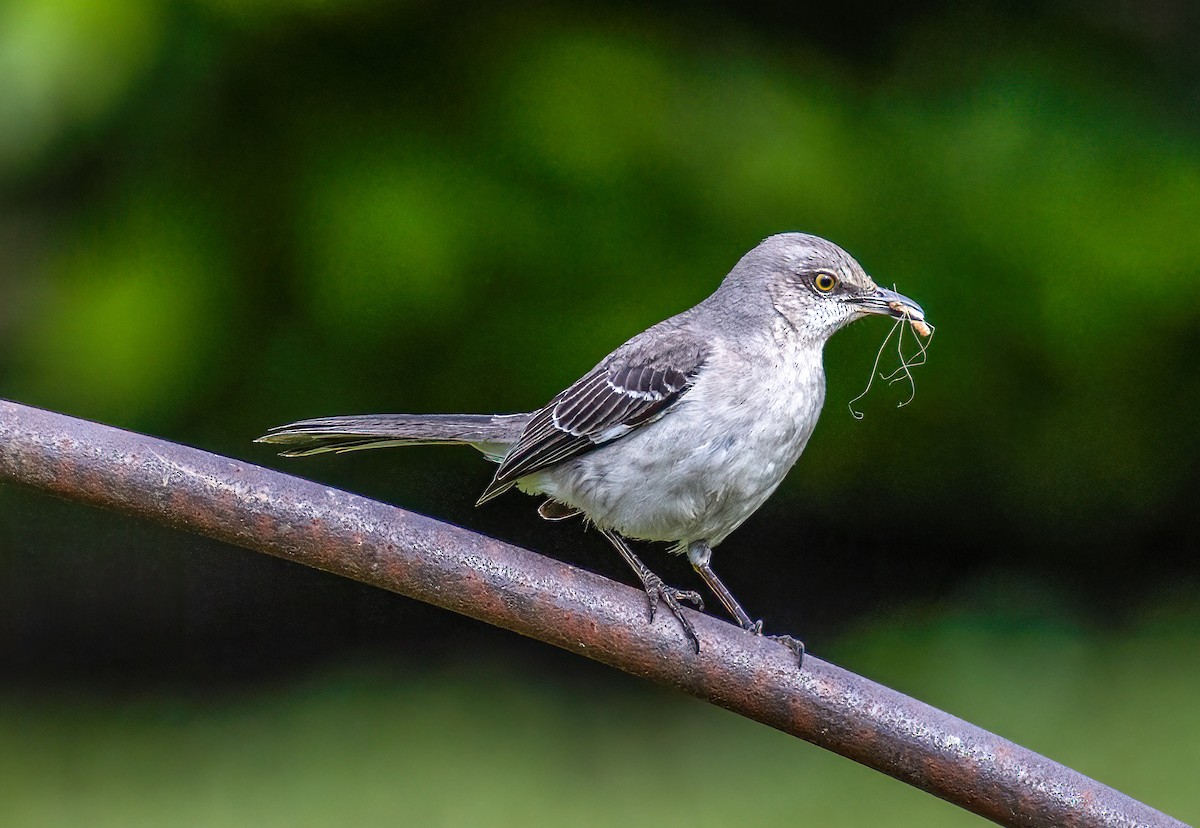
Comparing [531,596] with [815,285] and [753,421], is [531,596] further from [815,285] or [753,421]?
[815,285]

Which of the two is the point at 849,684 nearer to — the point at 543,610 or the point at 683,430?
the point at 543,610

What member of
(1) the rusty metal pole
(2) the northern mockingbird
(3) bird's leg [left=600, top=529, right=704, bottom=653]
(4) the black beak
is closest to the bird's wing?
(2) the northern mockingbird

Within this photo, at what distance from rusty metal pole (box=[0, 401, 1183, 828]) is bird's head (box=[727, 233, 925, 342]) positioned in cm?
Result: 93

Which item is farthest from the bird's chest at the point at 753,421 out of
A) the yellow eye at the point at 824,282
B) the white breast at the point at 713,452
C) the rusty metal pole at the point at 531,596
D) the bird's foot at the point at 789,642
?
the rusty metal pole at the point at 531,596

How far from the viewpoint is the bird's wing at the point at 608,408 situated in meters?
2.72

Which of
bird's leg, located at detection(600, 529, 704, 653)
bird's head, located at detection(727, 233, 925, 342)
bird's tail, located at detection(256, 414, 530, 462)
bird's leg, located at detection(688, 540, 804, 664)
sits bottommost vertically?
bird's leg, located at detection(688, 540, 804, 664)

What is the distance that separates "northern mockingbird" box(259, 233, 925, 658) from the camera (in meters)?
2.59

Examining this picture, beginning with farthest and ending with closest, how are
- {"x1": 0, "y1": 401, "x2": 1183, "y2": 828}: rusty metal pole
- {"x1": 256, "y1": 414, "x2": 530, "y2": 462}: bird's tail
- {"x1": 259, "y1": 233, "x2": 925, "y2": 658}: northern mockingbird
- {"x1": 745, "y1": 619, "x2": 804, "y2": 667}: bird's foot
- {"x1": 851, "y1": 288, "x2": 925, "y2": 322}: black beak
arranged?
{"x1": 259, "y1": 233, "x2": 925, "y2": 658}: northern mockingbird, {"x1": 851, "y1": 288, "x2": 925, "y2": 322}: black beak, {"x1": 256, "y1": 414, "x2": 530, "y2": 462}: bird's tail, {"x1": 745, "y1": 619, "x2": 804, "y2": 667}: bird's foot, {"x1": 0, "y1": 401, "x2": 1183, "y2": 828}: rusty metal pole

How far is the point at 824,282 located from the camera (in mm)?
2654

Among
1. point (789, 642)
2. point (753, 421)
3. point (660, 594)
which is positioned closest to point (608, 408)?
point (753, 421)

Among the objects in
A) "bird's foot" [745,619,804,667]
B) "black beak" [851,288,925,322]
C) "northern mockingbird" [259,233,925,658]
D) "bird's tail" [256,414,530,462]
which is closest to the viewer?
"bird's foot" [745,619,804,667]

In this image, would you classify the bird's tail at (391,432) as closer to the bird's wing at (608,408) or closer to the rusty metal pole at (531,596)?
the bird's wing at (608,408)

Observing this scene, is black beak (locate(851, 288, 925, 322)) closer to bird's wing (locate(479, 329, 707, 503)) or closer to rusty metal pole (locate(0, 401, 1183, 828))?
bird's wing (locate(479, 329, 707, 503))

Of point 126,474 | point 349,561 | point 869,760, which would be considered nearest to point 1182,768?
point 869,760
